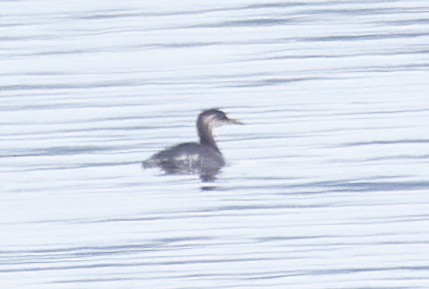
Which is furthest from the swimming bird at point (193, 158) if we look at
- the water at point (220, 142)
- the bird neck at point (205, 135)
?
the water at point (220, 142)

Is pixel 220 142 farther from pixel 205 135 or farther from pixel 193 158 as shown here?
pixel 193 158

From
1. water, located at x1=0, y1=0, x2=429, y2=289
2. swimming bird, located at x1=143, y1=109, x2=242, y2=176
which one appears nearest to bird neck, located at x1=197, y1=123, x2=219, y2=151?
swimming bird, located at x1=143, y1=109, x2=242, y2=176

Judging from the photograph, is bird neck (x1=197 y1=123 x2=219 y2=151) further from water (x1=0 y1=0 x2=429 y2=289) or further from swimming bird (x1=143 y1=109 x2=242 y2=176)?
water (x1=0 y1=0 x2=429 y2=289)

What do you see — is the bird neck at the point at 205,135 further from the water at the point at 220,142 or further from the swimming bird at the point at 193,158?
the water at the point at 220,142

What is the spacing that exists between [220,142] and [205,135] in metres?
1.12

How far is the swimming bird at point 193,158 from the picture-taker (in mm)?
20750

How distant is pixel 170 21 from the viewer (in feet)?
110

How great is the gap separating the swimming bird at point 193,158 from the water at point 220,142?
160 millimetres

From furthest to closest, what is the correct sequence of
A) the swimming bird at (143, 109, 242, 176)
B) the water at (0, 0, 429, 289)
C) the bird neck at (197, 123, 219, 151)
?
the bird neck at (197, 123, 219, 151)
the swimming bird at (143, 109, 242, 176)
the water at (0, 0, 429, 289)

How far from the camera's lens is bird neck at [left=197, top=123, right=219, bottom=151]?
2191cm

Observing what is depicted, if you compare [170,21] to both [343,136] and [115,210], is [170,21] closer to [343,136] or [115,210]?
[343,136]

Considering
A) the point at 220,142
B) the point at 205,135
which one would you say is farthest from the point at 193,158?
the point at 220,142

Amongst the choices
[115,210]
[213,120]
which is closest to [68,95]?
[213,120]

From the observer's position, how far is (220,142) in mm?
23172
